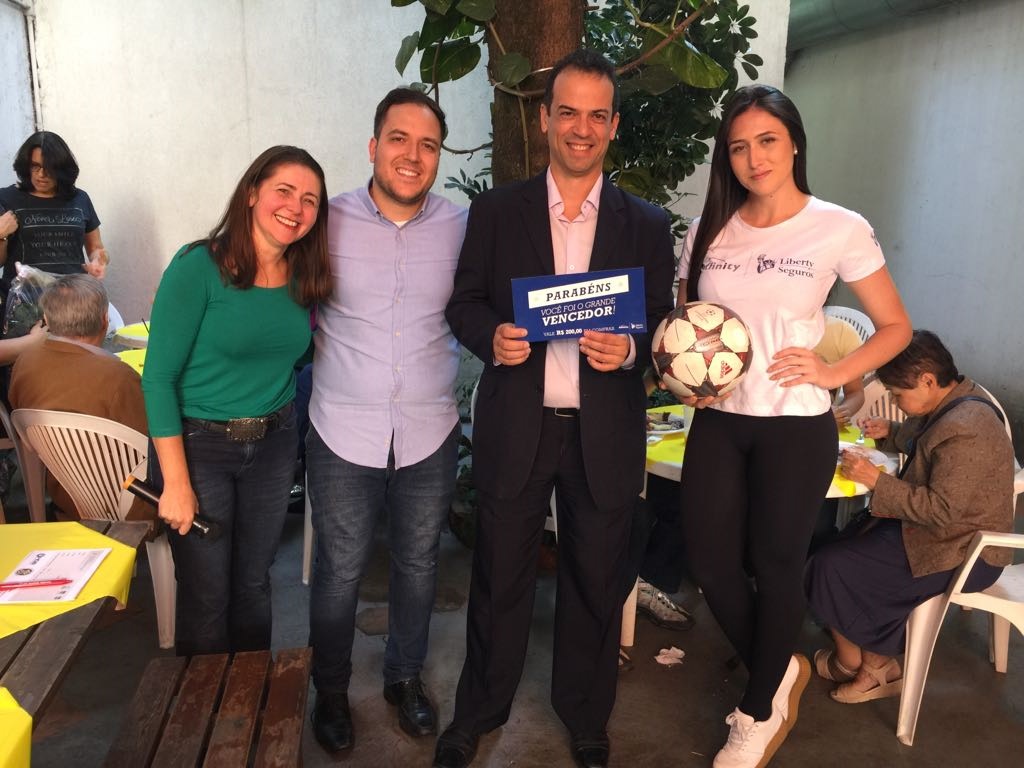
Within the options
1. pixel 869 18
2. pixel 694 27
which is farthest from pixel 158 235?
pixel 869 18

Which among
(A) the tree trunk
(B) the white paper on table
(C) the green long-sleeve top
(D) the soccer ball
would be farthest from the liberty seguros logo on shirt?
(B) the white paper on table

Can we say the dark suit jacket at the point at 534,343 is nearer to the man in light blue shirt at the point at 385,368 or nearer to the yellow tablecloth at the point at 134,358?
the man in light blue shirt at the point at 385,368

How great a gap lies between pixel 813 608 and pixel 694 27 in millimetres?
2639

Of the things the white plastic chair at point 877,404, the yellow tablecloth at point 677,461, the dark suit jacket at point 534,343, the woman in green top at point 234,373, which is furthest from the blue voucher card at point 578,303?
the white plastic chair at point 877,404

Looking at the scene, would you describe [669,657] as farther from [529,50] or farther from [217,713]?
[529,50]

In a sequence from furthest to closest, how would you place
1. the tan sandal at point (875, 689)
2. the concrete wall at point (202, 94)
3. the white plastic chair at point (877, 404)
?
1. the concrete wall at point (202, 94)
2. the white plastic chair at point (877, 404)
3. the tan sandal at point (875, 689)

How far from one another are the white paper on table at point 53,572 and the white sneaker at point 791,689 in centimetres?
184

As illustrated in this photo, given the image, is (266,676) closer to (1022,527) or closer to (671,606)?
(671,606)

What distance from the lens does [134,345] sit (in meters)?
4.20

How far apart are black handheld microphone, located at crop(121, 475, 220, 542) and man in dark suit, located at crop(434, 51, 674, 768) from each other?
712 millimetres

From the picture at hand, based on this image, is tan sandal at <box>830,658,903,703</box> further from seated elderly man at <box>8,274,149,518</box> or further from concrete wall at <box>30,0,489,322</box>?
concrete wall at <box>30,0,489,322</box>

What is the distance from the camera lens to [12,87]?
4984 millimetres

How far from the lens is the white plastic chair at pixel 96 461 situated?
2.73 m

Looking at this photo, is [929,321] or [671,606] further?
[929,321]
